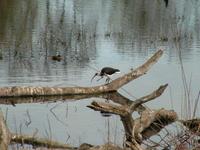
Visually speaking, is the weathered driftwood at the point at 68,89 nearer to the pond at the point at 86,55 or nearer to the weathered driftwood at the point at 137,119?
the pond at the point at 86,55

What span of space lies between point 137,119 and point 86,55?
31.1 ft

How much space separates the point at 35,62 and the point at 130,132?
30.6 feet

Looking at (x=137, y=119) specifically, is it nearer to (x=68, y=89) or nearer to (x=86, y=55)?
(x=68, y=89)

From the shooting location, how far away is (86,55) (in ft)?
57.5

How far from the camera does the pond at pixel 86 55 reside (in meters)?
9.62

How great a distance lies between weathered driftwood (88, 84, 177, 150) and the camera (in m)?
6.40

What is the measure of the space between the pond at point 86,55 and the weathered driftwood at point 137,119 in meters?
0.28

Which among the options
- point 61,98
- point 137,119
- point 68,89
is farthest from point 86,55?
point 137,119

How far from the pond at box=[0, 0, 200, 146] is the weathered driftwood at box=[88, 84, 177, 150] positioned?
276 millimetres

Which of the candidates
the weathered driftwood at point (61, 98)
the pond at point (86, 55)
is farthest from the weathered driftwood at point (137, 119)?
the weathered driftwood at point (61, 98)

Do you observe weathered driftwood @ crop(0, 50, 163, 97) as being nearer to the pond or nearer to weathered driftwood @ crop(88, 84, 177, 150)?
the pond

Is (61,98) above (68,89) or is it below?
below

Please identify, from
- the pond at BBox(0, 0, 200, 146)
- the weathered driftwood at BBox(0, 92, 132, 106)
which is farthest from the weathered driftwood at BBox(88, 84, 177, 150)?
the weathered driftwood at BBox(0, 92, 132, 106)

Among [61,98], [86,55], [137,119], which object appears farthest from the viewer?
[86,55]
